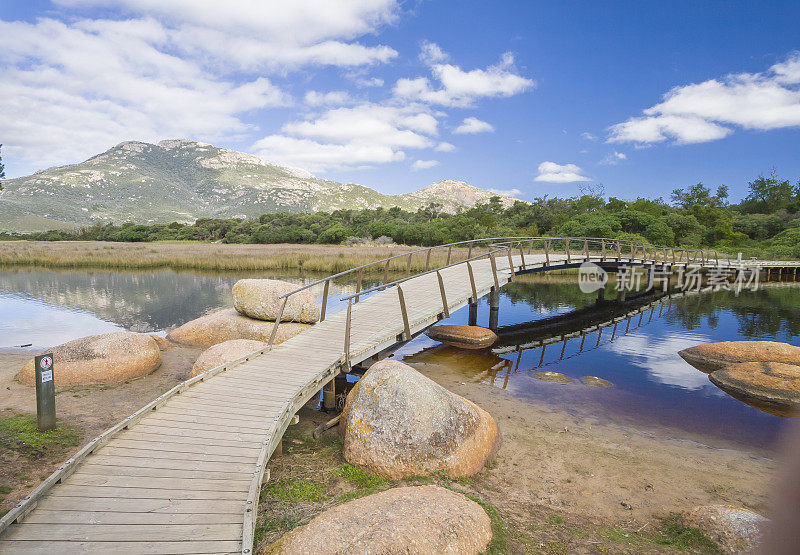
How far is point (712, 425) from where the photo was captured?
30.6 ft

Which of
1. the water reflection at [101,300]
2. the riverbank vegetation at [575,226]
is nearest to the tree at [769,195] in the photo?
the riverbank vegetation at [575,226]

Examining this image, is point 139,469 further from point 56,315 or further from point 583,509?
point 56,315

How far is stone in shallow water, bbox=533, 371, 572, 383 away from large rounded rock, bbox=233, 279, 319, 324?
681 cm

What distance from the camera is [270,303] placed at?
13.6 m

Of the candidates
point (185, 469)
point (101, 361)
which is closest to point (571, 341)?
point (185, 469)

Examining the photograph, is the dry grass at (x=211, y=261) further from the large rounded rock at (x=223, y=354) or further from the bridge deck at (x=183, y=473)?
the bridge deck at (x=183, y=473)

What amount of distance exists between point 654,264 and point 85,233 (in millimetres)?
85101

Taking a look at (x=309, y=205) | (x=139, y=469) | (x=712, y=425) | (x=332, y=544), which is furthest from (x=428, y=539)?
(x=309, y=205)

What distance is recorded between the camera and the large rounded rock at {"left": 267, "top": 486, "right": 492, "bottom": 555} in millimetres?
4059

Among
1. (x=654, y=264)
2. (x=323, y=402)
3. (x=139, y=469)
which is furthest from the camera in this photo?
(x=654, y=264)

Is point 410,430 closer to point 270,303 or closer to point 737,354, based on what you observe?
point 270,303

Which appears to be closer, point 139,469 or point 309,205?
point 139,469

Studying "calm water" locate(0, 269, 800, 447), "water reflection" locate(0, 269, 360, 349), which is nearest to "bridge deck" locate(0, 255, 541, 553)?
"calm water" locate(0, 269, 800, 447)

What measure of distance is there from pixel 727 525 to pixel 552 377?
7117mm
